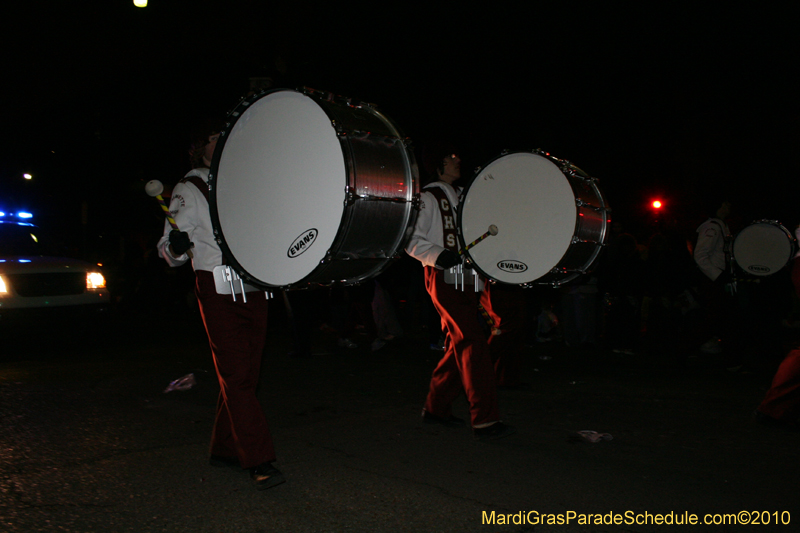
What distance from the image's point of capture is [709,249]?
7.38 meters

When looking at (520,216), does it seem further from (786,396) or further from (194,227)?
(194,227)

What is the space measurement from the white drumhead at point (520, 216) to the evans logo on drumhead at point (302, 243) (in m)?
1.74

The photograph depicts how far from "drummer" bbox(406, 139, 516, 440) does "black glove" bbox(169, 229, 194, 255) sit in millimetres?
1414

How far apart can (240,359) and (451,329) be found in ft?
4.98

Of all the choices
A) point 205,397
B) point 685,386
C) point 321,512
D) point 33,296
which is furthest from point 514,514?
point 33,296

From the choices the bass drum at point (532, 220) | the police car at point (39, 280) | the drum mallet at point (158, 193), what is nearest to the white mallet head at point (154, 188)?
the drum mallet at point (158, 193)

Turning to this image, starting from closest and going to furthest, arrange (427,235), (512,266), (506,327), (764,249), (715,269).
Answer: (427,235) → (512,266) → (506,327) → (715,269) → (764,249)

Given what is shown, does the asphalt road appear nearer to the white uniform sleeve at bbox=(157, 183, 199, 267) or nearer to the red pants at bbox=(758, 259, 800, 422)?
the red pants at bbox=(758, 259, 800, 422)

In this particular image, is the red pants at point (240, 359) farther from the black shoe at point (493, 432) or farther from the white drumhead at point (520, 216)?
the white drumhead at point (520, 216)

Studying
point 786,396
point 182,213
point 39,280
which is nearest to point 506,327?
point 786,396

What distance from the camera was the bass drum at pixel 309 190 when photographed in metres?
3.36

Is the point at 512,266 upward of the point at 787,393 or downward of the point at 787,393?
upward

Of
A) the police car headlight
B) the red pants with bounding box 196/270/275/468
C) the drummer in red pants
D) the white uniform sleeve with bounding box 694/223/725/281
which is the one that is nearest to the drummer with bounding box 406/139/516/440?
the red pants with bounding box 196/270/275/468

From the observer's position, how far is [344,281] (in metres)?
3.57
